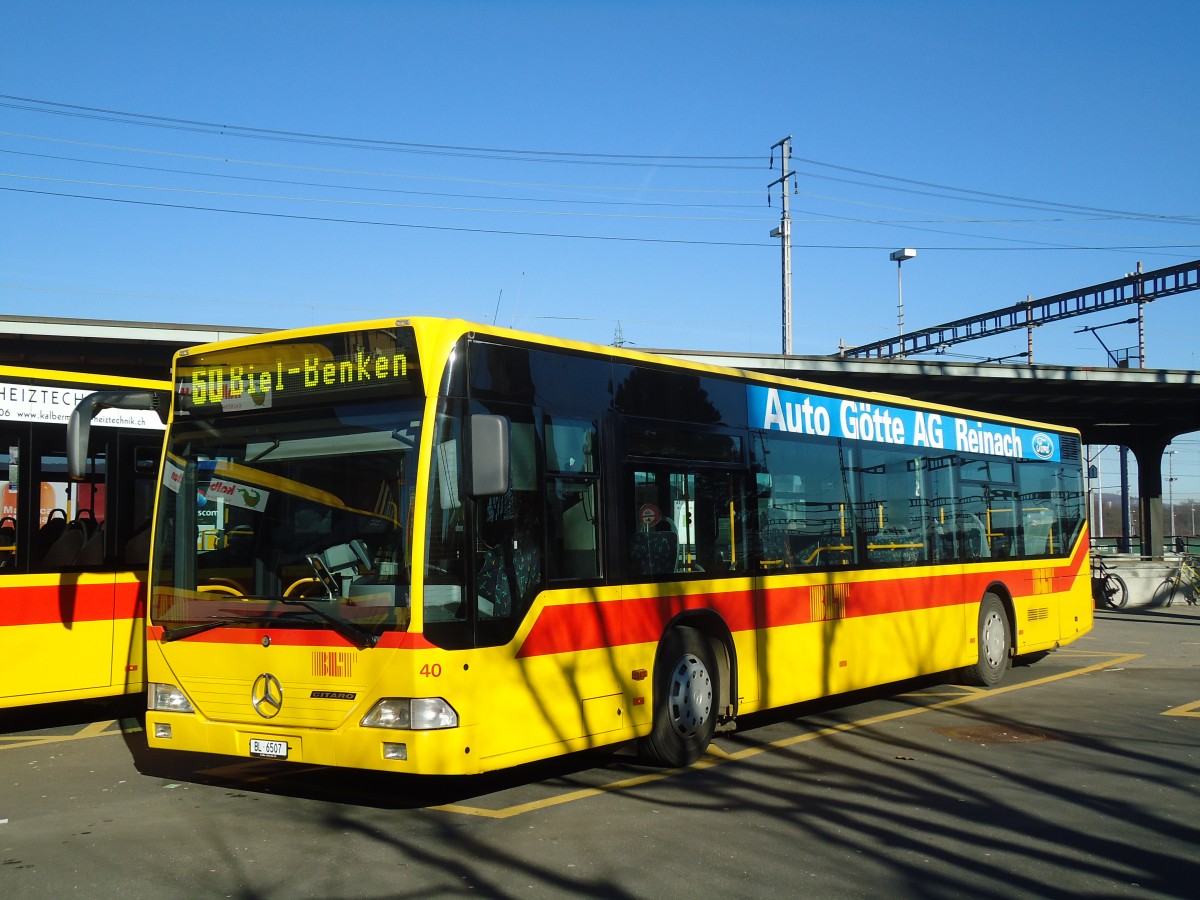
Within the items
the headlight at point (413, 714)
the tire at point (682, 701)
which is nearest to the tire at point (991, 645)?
the tire at point (682, 701)

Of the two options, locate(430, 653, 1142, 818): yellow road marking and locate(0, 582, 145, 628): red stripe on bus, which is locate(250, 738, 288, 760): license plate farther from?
locate(0, 582, 145, 628): red stripe on bus

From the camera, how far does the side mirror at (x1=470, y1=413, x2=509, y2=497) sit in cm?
723

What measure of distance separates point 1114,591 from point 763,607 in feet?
72.7

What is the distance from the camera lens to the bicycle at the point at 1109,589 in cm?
2953

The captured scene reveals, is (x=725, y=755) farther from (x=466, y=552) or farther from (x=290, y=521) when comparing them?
(x=290, y=521)

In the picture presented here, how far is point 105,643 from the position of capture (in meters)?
11.2

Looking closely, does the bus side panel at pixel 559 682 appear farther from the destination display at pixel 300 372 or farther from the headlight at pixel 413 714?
the destination display at pixel 300 372

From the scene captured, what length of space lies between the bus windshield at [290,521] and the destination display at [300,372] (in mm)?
102

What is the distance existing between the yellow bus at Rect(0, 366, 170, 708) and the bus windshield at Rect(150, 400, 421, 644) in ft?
8.05

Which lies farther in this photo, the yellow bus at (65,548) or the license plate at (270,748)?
the yellow bus at (65,548)

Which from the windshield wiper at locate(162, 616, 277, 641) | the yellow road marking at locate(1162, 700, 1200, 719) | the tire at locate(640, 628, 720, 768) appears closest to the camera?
the windshield wiper at locate(162, 616, 277, 641)

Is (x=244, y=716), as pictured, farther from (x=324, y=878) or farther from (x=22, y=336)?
(x=22, y=336)

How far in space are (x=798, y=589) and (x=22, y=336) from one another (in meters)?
16.8

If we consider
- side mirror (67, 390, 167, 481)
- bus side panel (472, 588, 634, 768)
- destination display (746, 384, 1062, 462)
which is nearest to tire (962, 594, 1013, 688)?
destination display (746, 384, 1062, 462)
